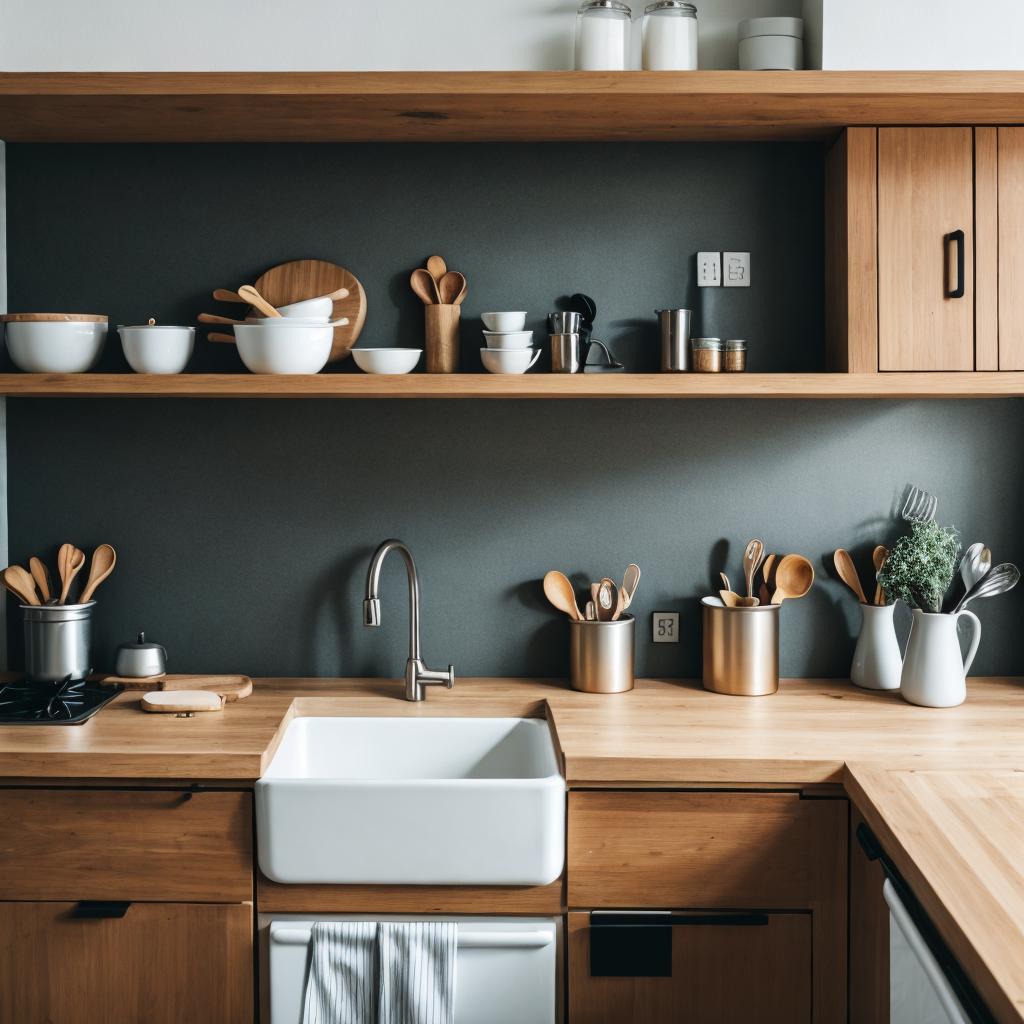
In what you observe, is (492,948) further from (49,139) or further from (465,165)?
(49,139)

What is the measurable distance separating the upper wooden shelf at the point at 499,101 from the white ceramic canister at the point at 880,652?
3.48ft

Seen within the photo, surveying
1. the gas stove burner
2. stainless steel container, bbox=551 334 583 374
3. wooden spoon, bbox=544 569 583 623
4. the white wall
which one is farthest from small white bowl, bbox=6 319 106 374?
wooden spoon, bbox=544 569 583 623

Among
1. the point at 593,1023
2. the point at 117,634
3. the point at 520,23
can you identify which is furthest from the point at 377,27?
the point at 593,1023

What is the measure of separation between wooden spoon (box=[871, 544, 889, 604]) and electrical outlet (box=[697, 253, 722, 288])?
2.38 feet

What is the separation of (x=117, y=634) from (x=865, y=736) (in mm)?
1704

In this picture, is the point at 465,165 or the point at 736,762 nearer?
the point at 736,762

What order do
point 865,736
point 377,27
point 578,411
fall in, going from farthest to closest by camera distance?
point 578,411
point 377,27
point 865,736

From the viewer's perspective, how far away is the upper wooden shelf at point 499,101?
200 centimetres

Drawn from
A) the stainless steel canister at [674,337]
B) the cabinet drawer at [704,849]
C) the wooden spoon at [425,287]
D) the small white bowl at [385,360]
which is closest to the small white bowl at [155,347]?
the small white bowl at [385,360]

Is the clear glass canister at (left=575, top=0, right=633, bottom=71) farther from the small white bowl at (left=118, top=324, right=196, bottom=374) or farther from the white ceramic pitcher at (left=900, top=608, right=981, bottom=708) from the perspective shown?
the white ceramic pitcher at (left=900, top=608, right=981, bottom=708)

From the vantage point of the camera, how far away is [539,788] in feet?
6.03

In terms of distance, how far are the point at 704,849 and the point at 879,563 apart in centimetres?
89

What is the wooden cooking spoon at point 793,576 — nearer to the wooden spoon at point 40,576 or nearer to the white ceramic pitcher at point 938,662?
the white ceramic pitcher at point 938,662

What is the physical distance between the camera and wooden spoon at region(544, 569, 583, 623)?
242 cm
